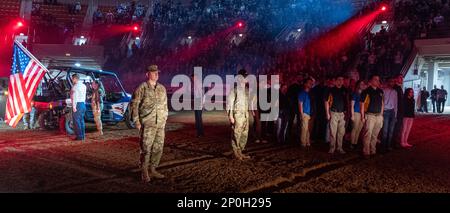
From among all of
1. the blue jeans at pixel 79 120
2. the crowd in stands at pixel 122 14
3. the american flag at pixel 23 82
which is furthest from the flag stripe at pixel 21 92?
the crowd in stands at pixel 122 14

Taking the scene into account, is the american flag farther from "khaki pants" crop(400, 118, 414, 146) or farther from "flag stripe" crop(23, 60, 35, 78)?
"khaki pants" crop(400, 118, 414, 146)

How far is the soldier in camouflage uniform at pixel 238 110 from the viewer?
335 inches

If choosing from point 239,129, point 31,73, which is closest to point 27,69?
point 31,73

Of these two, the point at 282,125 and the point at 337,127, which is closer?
the point at 337,127

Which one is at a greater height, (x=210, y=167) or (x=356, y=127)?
(x=356, y=127)

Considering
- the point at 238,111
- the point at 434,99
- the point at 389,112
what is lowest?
the point at 434,99

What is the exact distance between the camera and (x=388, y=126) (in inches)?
394

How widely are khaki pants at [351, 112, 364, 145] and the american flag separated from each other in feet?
27.7

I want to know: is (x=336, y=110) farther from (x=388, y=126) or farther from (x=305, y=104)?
(x=388, y=126)

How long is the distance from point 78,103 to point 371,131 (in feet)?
23.5

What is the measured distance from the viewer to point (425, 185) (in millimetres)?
6883

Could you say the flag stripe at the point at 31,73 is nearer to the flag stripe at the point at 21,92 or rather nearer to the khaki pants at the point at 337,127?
the flag stripe at the point at 21,92

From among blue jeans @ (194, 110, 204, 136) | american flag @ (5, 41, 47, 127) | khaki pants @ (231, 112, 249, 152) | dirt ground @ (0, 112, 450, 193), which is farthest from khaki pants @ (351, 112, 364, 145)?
american flag @ (5, 41, 47, 127)

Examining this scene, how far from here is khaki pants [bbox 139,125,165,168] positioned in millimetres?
6750
